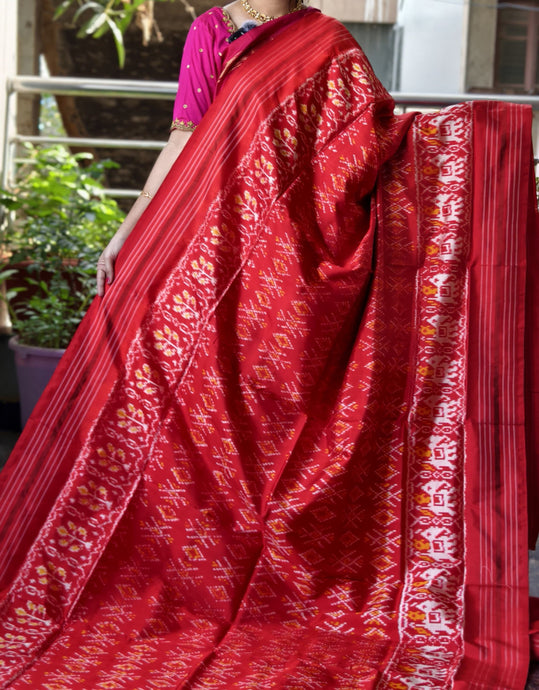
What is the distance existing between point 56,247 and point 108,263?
0.98m

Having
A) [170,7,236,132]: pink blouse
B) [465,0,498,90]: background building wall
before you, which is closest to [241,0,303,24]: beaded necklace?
[170,7,236,132]: pink blouse

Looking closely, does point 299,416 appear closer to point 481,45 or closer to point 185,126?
point 185,126

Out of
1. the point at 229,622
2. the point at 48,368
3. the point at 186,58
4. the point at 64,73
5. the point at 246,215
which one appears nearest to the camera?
the point at 229,622

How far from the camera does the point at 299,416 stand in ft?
3.95

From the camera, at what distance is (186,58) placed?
56.4 inches

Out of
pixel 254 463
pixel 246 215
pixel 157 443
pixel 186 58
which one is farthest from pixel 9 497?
pixel 186 58

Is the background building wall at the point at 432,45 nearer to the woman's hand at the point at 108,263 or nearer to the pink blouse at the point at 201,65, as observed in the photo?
the pink blouse at the point at 201,65

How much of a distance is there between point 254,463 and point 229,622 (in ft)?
0.81

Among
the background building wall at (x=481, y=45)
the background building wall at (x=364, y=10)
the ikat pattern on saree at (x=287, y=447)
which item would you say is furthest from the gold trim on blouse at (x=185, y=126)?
the background building wall at (x=481, y=45)

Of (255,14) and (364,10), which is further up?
(364,10)

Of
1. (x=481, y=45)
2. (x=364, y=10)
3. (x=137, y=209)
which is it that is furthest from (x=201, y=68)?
(x=481, y=45)

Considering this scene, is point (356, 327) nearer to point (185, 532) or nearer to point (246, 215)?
point (246, 215)

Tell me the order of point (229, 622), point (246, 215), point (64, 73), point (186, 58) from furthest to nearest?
point (64, 73)
point (186, 58)
point (246, 215)
point (229, 622)

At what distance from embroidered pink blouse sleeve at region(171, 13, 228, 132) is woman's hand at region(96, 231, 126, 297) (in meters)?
0.27
